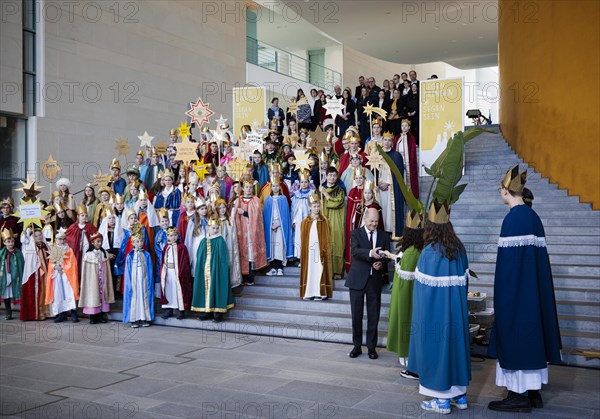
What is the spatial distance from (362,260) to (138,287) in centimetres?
390

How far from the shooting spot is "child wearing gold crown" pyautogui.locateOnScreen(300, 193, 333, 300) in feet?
30.3

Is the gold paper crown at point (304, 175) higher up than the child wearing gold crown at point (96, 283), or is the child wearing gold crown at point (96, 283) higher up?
the gold paper crown at point (304, 175)

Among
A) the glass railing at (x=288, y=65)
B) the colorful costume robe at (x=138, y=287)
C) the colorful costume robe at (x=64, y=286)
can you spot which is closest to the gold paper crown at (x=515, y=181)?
the colorful costume robe at (x=138, y=287)

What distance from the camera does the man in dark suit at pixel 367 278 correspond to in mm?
7211

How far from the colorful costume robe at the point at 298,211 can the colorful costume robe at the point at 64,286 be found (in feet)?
11.9

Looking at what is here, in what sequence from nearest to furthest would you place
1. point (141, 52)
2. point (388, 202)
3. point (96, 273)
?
point (96, 273) < point (388, 202) < point (141, 52)

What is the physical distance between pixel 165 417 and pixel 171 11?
17778 mm

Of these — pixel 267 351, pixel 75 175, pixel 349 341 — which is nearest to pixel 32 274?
pixel 267 351

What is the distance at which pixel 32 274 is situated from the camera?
10.3 meters

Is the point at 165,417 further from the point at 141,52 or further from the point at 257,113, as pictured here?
the point at 141,52

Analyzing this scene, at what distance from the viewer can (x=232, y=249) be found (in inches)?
390

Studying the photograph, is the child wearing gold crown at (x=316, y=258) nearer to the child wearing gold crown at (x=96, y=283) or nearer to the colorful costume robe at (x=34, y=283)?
the child wearing gold crown at (x=96, y=283)

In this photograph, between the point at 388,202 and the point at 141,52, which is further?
the point at 141,52

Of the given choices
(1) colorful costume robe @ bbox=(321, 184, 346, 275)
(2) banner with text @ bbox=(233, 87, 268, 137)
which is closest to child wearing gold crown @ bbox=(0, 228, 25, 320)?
(1) colorful costume robe @ bbox=(321, 184, 346, 275)
